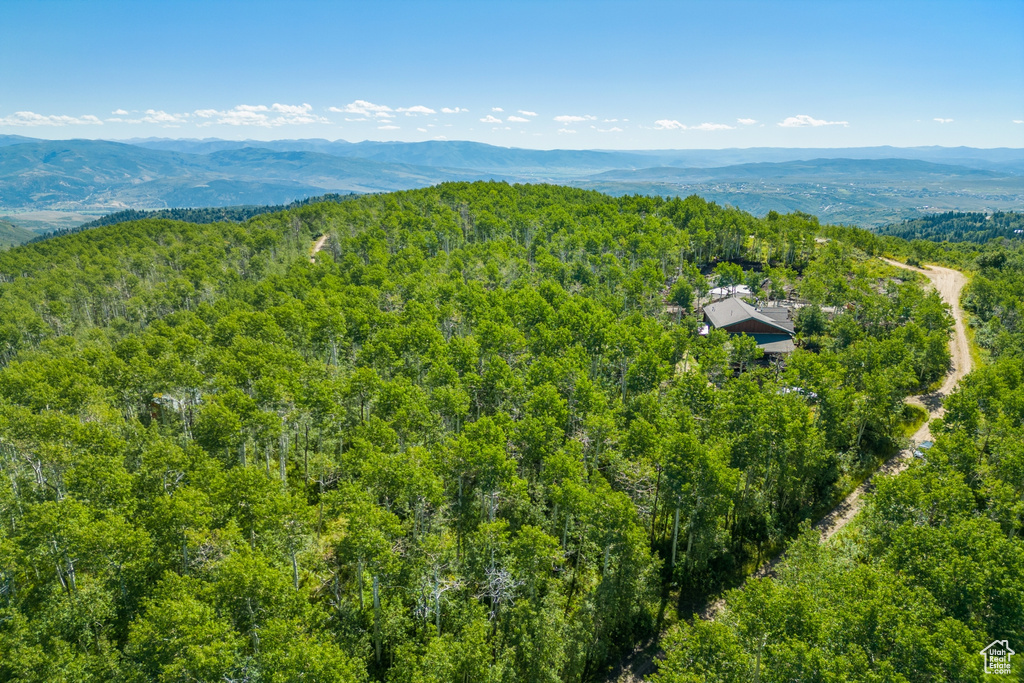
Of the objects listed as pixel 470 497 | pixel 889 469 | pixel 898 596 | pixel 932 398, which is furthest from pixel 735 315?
pixel 470 497

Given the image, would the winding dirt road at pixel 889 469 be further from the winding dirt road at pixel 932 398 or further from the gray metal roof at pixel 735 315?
the gray metal roof at pixel 735 315

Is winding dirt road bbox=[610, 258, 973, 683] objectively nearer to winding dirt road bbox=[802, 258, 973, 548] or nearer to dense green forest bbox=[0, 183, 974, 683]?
winding dirt road bbox=[802, 258, 973, 548]

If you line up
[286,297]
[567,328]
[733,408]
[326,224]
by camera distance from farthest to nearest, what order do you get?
[326,224], [286,297], [567,328], [733,408]

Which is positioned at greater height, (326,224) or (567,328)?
(326,224)

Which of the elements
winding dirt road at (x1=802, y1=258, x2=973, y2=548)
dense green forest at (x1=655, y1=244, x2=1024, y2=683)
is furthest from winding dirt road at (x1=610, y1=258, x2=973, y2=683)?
dense green forest at (x1=655, y1=244, x2=1024, y2=683)

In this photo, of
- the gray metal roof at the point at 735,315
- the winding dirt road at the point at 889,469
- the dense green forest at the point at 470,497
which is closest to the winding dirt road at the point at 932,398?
the winding dirt road at the point at 889,469

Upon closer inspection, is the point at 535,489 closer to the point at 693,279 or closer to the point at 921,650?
the point at 921,650

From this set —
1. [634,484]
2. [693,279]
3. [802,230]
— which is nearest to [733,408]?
[634,484]

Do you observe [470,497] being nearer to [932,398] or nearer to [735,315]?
[735,315]
